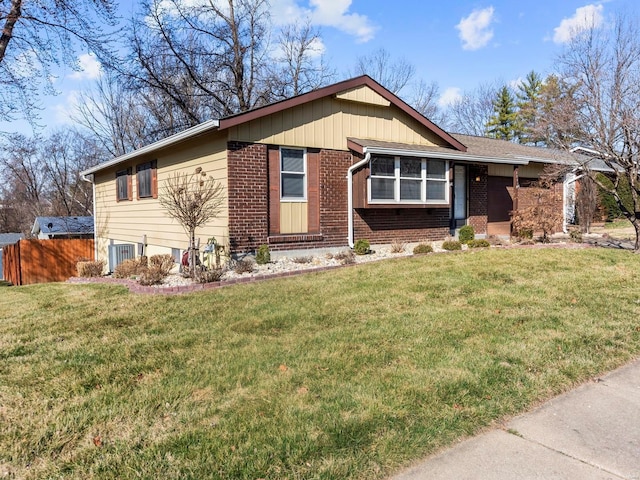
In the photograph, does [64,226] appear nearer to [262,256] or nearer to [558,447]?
[262,256]

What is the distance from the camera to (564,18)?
13.3m

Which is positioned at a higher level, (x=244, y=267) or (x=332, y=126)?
(x=332, y=126)

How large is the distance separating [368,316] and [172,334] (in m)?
2.40

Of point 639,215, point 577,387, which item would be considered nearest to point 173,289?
point 577,387

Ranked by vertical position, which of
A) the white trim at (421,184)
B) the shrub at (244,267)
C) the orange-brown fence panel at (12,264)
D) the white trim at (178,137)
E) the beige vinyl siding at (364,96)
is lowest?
the orange-brown fence panel at (12,264)

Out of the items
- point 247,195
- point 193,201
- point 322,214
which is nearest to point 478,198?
point 322,214

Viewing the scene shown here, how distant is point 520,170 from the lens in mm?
17234

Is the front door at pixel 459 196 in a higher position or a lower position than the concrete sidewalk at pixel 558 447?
higher

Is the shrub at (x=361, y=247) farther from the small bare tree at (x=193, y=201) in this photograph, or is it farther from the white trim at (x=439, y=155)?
the small bare tree at (x=193, y=201)

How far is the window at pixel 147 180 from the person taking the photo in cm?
1373

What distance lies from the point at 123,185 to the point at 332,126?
9.23 m

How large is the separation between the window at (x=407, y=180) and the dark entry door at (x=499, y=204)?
155 inches

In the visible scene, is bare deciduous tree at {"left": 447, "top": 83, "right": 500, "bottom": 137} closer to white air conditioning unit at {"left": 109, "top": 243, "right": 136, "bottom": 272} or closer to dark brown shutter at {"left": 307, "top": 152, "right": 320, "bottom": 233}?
white air conditioning unit at {"left": 109, "top": 243, "right": 136, "bottom": 272}

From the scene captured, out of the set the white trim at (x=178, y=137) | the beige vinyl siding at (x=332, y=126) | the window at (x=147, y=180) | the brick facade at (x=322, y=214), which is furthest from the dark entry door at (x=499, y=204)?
the window at (x=147, y=180)
